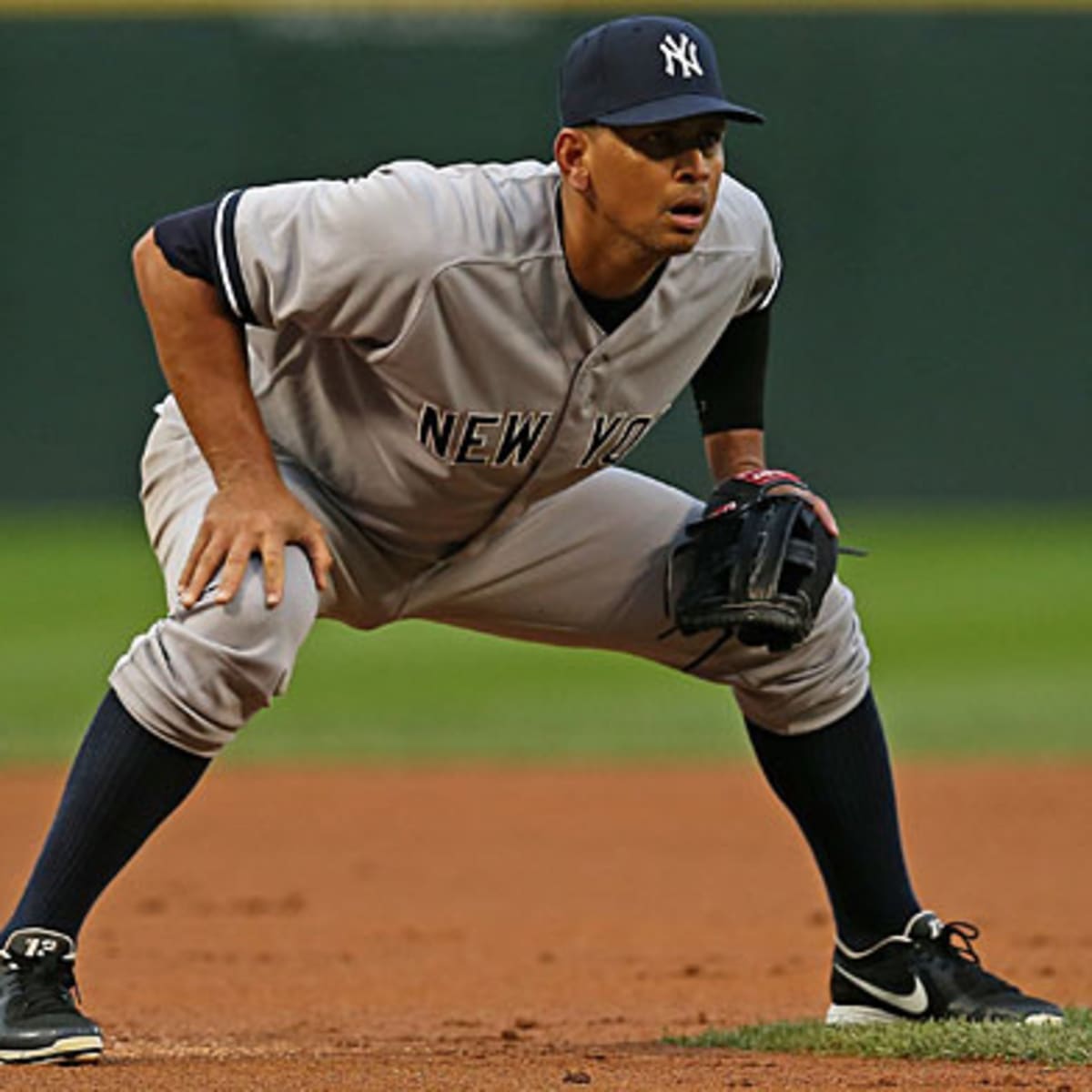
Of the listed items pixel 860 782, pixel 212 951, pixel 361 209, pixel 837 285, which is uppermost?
pixel 837 285

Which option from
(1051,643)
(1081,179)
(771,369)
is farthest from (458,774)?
(1081,179)

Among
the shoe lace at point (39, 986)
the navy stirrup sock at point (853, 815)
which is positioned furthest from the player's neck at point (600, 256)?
the shoe lace at point (39, 986)

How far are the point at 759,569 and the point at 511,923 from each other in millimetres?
1774

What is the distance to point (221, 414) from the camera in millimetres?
3295

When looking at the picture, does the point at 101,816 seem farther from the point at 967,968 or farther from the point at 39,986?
the point at 967,968

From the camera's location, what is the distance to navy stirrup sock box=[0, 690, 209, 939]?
10.5 ft

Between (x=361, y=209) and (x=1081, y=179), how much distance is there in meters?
10.6

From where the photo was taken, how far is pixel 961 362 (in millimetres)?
12992

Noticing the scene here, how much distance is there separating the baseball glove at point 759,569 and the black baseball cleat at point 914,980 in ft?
1.72

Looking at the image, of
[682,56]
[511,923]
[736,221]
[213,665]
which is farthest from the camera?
[511,923]

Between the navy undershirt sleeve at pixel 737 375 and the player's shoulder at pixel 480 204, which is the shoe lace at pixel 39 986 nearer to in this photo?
the player's shoulder at pixel 480 204

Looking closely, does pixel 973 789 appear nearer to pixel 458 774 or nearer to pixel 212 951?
pixel 458 774

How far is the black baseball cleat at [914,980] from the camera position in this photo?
3.62 metres

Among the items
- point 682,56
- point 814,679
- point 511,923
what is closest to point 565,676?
point 511,923
